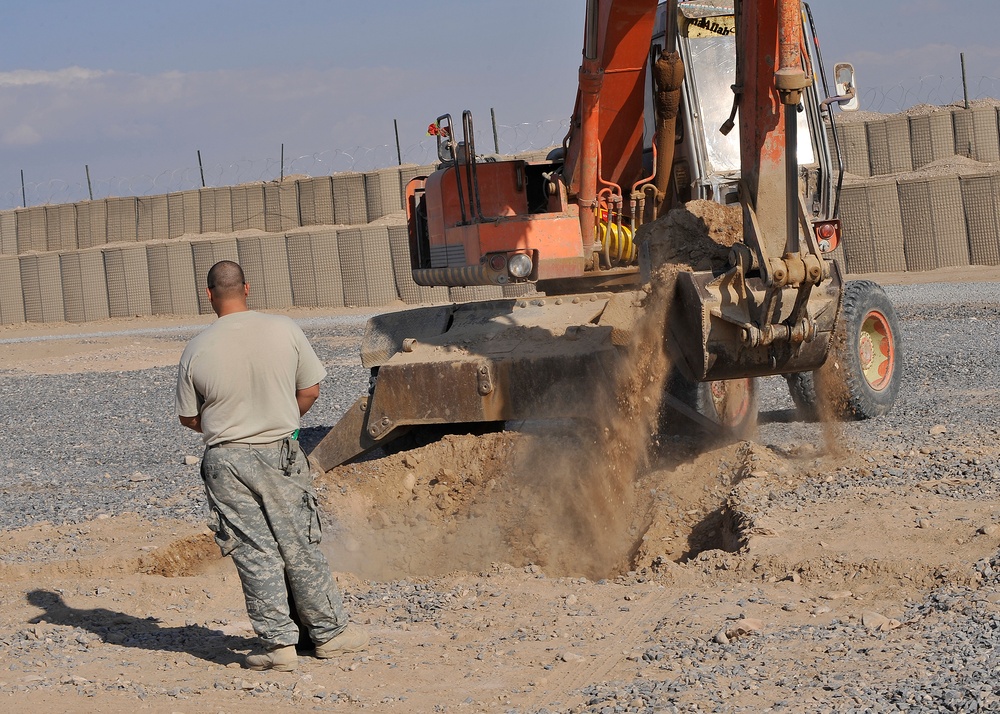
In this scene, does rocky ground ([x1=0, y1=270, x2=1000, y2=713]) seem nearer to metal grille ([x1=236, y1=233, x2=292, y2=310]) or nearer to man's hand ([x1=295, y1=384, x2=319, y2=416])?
man's hand ([x1=295, y1=384, x2=319, y2=416])

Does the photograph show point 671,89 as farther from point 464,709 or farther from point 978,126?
point 978,126

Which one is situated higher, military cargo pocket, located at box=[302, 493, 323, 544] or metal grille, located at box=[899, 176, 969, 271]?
metal grille, located at box=[899, 176, 969, 271]

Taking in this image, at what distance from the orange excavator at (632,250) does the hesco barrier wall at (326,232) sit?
37.1 feet

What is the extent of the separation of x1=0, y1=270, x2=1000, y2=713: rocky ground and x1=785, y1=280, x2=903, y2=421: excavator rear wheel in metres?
0.19

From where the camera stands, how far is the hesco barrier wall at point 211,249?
2459 centimetres

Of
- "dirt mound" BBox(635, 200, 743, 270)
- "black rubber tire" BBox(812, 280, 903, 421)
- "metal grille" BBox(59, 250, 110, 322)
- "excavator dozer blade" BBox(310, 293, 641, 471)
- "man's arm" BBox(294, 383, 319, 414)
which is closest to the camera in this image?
"man's arm" BBox(294, 383, 319, 414)

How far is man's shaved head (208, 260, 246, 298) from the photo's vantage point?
15.3 ft

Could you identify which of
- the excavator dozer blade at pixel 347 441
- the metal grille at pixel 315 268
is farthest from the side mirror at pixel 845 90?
the metal grille at pixel 315 268

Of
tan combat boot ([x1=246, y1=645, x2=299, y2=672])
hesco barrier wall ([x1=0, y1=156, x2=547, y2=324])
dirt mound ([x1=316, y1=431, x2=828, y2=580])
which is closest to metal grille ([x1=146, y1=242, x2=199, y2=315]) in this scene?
hesco barrier wall ([x1=0, y1=156, x2=547, y2=324])

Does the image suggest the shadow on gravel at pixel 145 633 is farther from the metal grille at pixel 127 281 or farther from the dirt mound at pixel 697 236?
the metal grille at pixel 127 281

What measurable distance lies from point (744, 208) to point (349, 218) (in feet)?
70.5

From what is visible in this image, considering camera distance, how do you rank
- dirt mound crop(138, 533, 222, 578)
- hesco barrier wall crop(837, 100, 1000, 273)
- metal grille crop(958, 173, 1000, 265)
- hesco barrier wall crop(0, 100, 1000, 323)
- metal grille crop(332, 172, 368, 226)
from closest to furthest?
dirt mound crop(138, 533, 222, 578) < metal grille crop(958, 173, 1000, 265) < hesco barrier wall crop(837, 100, 1000, 273) < hesco barrier wall crop(0, 100, 1000, 323) < metal grille crop(332, 172, 368, 226)

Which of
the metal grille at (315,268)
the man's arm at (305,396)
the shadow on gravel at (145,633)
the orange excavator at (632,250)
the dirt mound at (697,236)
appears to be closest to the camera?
the man's arm at (305,396)

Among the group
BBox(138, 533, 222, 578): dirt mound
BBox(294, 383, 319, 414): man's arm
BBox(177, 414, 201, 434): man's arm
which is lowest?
BBox(138, 533, 222, 578): dirt mound
